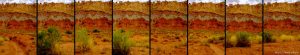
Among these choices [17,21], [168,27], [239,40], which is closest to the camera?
[239,40]

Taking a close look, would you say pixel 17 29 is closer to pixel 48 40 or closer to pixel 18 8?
pixel 18 8

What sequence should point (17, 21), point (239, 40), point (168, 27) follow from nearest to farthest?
point (239, 40), point (168, 27), point (17, 21)

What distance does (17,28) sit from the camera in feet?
38.0

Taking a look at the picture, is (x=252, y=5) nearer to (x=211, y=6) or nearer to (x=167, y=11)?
(x=211, y=6)

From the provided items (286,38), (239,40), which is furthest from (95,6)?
(286,38)

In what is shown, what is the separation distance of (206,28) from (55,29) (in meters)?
2.73

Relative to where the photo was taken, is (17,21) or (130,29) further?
(17,21)

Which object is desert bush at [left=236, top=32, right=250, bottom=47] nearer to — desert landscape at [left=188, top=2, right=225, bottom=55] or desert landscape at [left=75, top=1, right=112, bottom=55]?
desert landscape at [left=188, top=2, right=225, bottom=55]

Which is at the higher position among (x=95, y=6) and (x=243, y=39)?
(x=95, y=6)

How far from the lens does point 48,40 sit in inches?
452

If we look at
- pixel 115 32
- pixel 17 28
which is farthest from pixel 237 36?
pixel 17 28

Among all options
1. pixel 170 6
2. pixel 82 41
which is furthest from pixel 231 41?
pixel 82 41

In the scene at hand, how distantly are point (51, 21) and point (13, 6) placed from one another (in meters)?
0.76

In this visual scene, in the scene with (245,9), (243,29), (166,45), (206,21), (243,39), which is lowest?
(166,45)
